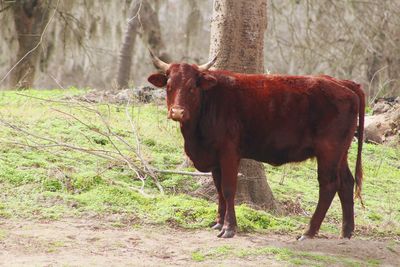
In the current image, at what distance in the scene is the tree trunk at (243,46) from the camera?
981cm

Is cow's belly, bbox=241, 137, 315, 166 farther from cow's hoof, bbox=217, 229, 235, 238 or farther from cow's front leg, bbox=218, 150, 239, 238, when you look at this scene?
cow's hoof, bbox=217, 229, 235, 238

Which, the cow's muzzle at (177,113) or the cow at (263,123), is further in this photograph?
the cow at (263,123)

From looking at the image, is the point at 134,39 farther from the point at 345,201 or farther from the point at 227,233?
the point at 227,233

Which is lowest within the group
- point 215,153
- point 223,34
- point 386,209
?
point 386,209

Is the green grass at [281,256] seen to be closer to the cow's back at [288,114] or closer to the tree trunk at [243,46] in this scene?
the cow's back at [288,114]

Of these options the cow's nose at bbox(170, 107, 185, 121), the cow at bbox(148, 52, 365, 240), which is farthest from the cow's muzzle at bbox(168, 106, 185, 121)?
the cow at bbox(148, 52, 365, 240)

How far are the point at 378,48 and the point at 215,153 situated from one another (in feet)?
62.1

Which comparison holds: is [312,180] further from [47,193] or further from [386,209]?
[47,193]

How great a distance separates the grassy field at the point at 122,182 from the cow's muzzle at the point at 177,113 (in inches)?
49.2

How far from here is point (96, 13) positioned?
2642cm

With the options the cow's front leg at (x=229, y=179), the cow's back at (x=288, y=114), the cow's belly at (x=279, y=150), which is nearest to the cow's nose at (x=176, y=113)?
the cow's back at (x=288, y=114)

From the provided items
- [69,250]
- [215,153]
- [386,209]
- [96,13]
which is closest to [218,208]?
[215,153]

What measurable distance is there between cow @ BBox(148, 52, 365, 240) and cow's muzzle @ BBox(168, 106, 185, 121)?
0.24m

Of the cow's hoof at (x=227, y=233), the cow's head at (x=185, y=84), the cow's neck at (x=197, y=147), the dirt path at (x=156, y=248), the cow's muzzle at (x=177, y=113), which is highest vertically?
the cow's head at (x=185, y=84)
